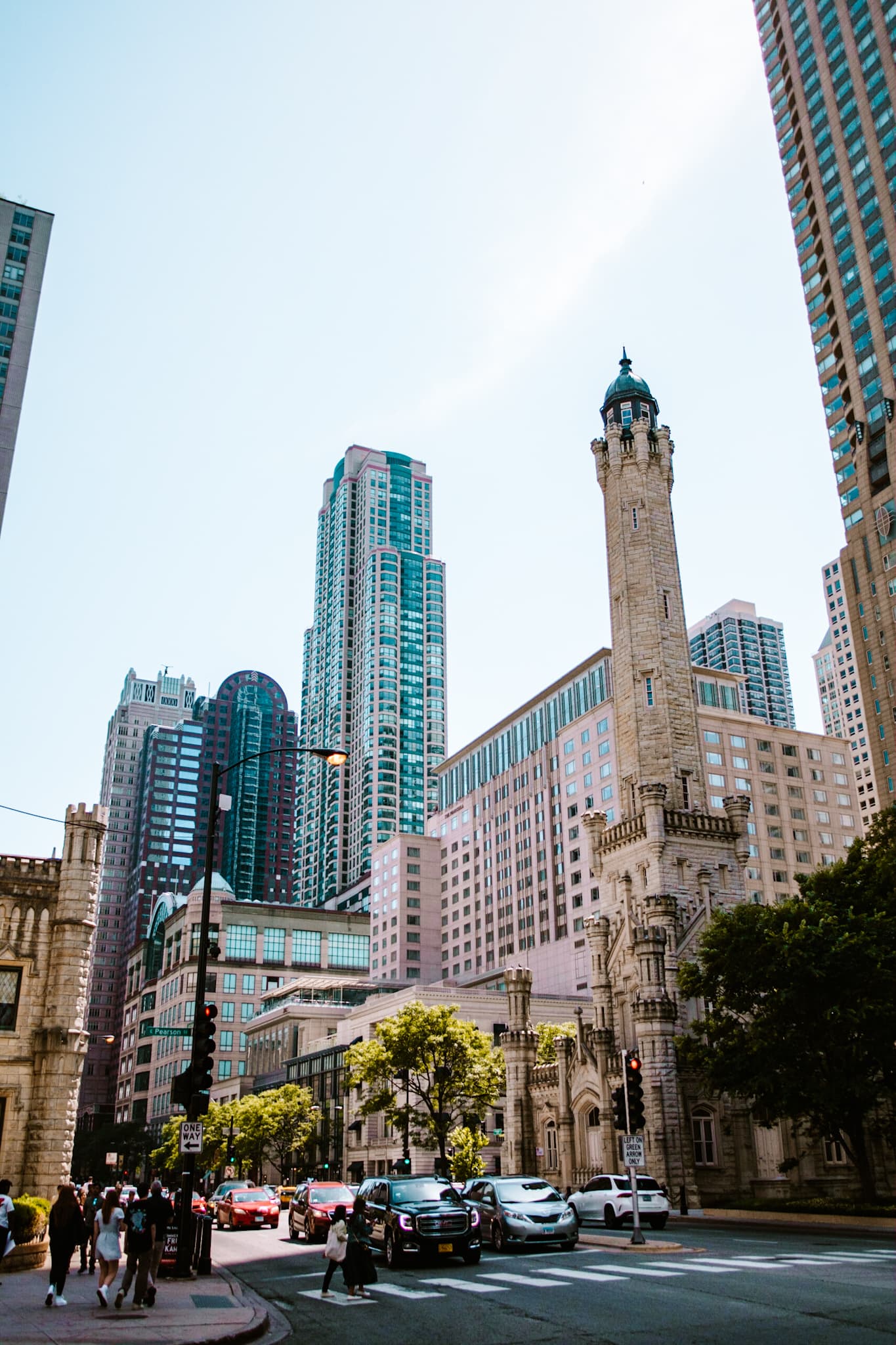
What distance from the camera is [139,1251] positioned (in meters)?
17.5

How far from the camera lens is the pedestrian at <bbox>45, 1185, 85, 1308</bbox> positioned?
17.6 meters

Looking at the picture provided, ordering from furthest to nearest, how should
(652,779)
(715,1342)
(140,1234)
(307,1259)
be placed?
(652,779) → (307,1259) → (140,1234) → (715,1342)

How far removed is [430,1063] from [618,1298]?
121 ft

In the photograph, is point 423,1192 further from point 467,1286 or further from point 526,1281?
point 526,1281

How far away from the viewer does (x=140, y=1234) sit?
1764 centimetres

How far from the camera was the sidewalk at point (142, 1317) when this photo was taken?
13.6m

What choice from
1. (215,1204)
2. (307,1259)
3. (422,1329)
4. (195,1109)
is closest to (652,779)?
(215,1204)

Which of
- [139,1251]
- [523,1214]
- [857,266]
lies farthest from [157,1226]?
[857,266]

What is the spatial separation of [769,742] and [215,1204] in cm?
9416

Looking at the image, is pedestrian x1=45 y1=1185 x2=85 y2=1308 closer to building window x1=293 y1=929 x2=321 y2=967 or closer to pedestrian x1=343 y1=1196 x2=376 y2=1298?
pedestrian x1=343 y1=1196 x2=376 y2=1298

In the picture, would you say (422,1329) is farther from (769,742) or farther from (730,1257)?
(769,742)

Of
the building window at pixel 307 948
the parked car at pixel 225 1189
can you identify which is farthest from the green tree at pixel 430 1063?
the building window at pixel 307 948

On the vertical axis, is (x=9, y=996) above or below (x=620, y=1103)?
above

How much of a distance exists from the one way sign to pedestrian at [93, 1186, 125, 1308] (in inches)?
56.5
